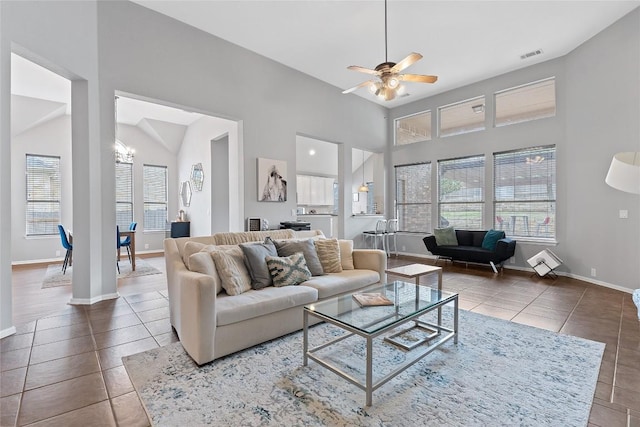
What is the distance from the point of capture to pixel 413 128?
7.63m

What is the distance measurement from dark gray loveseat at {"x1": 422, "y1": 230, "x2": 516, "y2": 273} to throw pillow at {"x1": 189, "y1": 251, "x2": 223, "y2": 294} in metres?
4.85

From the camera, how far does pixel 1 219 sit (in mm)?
2785

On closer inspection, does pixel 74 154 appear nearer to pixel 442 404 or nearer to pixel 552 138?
pixel 442 404

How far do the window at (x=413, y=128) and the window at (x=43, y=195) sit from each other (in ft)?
27.3

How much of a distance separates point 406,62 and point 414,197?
4652 millimetres

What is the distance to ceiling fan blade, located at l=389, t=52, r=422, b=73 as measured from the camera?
3161 mm

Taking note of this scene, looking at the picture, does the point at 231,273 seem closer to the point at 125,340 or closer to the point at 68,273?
the point at 125,340

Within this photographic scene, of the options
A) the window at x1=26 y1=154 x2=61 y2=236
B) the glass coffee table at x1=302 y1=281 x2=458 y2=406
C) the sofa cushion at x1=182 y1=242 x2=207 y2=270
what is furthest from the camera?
the window at x1=26 y1=154 x2=61 y2=236

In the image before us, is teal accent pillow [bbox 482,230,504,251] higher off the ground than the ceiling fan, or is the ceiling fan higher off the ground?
the ceiling fan

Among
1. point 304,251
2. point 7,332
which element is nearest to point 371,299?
point 304,251

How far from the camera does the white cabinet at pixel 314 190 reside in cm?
941

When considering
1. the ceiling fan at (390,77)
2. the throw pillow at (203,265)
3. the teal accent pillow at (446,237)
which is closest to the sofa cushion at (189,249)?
the throw pillow at (203,265)

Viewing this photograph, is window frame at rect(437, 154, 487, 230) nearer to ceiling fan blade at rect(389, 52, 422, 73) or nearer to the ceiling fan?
the ceiling fan

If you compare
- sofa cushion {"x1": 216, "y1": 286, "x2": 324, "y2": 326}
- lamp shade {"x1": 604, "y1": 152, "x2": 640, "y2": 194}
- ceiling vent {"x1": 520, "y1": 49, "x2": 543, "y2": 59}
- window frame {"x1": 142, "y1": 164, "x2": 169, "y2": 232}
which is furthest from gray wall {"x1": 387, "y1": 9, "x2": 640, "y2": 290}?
window frame {"x1": 142, "y1": 164, "x2": 169, "y2": 232}
